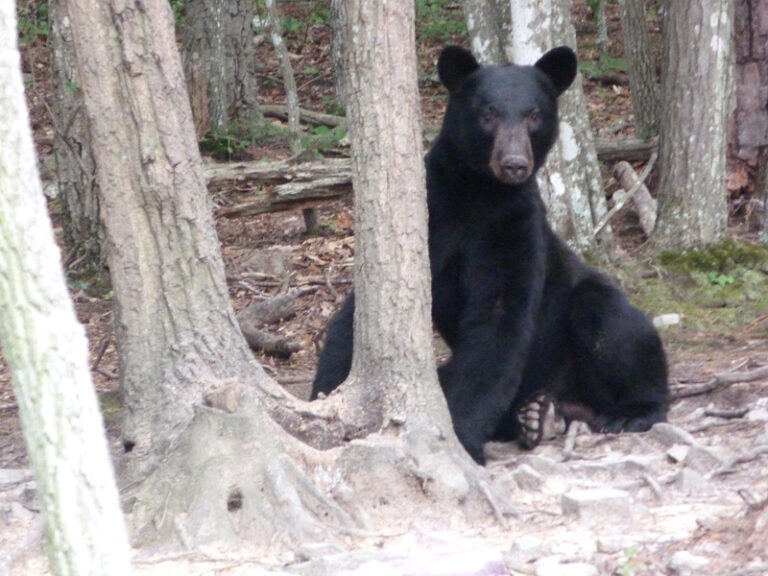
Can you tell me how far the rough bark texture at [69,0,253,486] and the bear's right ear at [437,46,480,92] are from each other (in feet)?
6.41

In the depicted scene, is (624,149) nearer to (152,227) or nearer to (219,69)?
(219,69)

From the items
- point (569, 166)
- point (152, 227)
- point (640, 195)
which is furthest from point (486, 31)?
point (152, 227)

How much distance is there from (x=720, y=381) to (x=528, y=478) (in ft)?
5.68

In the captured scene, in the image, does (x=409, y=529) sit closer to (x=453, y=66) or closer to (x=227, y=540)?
(x=227, y=540)

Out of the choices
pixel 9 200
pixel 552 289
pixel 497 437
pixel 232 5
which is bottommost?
pixel 497 437

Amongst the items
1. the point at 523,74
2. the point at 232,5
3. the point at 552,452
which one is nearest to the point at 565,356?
the point at 552,452

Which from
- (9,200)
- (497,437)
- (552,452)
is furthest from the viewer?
(497,437)

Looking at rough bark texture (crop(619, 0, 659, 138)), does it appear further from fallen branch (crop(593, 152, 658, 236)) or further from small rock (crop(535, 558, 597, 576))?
small rock (crop(535, 558, 597, 576))

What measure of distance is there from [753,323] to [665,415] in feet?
5.73

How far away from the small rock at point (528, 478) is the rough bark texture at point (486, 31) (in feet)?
13.6

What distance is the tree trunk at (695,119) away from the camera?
7883 mm

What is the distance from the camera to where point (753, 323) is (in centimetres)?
752

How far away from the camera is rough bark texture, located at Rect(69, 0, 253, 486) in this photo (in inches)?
177

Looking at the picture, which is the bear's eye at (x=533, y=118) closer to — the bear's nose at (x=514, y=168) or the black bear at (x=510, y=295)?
the black bear at (x=510, y=295)
